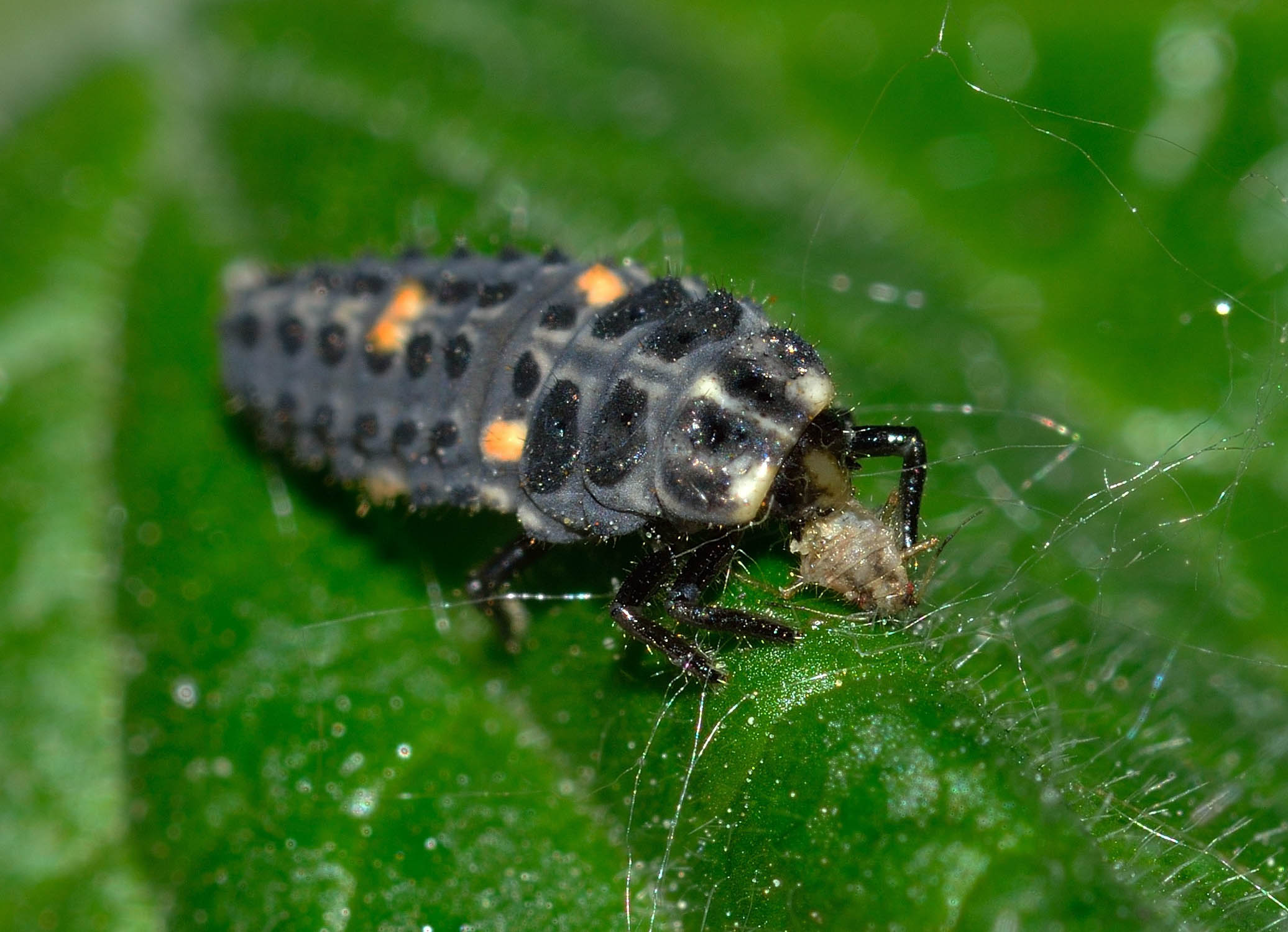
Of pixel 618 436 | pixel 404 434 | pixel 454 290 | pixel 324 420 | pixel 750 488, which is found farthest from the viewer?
pixel 324 420

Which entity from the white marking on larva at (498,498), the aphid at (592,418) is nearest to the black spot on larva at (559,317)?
the aphid at (592,418)

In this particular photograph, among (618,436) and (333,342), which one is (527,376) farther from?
(333,342)

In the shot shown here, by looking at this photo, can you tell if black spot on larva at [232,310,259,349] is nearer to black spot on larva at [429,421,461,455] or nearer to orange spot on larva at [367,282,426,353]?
orange spot on larva at [367,282,426,353]

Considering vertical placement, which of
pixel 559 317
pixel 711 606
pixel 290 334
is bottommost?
pixel 290 334

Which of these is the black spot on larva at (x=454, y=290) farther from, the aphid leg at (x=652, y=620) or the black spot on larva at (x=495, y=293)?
the aphid leg at (x=652, y=620)

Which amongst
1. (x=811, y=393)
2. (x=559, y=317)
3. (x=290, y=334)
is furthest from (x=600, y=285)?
(x=290, y=334)

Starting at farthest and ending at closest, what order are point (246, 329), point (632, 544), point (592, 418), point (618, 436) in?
1. point (246, 329)
2. point (632, 544)
3. point (592, 418)
4. point (618, 436)
